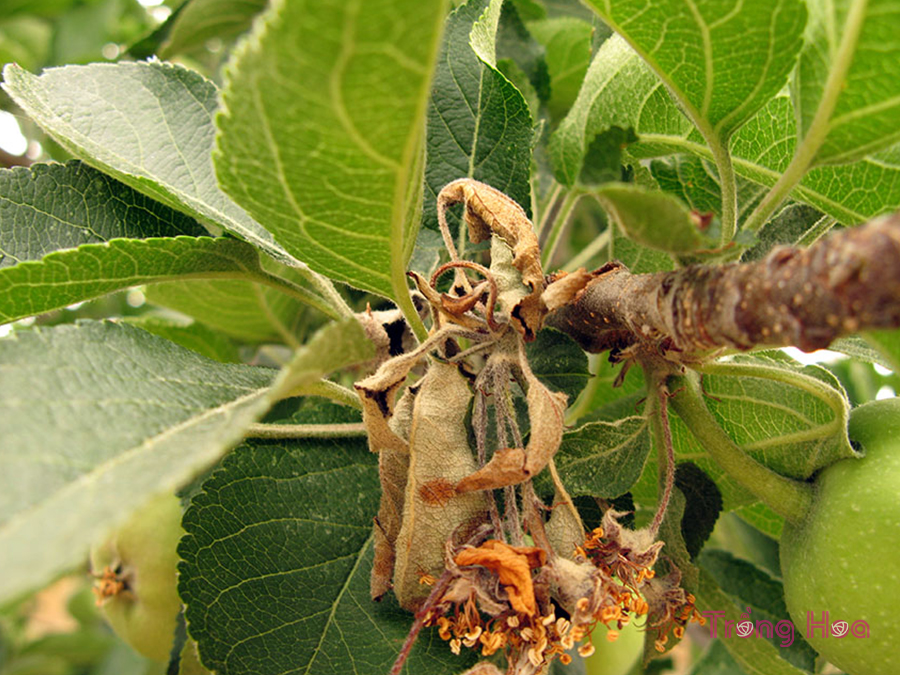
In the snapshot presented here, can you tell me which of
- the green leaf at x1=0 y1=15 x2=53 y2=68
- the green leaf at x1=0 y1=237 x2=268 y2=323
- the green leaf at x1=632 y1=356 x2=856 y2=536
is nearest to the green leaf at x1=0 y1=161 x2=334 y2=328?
the green leaf at x1=0 y1=237 x2=268 y2=323

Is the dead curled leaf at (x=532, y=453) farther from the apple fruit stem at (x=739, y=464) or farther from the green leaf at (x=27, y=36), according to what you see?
the green leaf at (x=27, y=36)

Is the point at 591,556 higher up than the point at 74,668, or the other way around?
the point at 591,556

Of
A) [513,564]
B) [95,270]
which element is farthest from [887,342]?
[95,270]

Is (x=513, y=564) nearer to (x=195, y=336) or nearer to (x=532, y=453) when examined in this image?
(x=532, y=453)

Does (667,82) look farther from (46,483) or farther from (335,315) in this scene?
(46,483)

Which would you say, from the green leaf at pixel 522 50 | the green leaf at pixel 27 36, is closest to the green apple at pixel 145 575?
the green leaf at pixel 522 50

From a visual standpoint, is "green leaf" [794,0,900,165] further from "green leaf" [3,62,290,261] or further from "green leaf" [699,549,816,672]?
"green leaf" [699,549,816,672]

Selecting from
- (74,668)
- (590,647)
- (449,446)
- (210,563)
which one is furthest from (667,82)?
(74,668)
